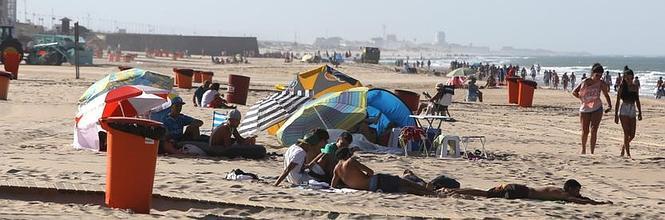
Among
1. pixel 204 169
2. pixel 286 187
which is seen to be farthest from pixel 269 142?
pixel 286 187

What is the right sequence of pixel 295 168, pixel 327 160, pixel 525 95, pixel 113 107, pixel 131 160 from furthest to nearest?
pixel 525 95
pixel 113 107
pixel 327 160
pixel 295 168
pixel 131 160

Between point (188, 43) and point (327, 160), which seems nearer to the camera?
point (327, 160)

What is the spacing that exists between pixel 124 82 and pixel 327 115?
267 cm

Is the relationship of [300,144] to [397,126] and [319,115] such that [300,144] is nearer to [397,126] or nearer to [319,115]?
[319,115]

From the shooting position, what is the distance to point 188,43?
99.9m

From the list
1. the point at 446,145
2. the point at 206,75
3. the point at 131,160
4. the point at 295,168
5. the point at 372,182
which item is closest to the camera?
the point at 131,160

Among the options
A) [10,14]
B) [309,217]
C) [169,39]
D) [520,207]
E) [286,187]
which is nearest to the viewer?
[309,217]

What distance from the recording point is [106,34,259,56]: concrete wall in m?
98.8

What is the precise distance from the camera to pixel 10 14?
93000mm

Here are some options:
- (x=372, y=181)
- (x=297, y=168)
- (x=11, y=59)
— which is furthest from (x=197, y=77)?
(x=372, y=181)

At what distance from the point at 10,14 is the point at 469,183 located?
89.1 m

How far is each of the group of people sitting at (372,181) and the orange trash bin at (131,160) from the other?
199cm

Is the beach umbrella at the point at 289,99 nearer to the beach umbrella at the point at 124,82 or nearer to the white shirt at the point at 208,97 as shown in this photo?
the beach umbrella at the point at 124,82

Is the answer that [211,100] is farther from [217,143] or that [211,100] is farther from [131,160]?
[131,160]
